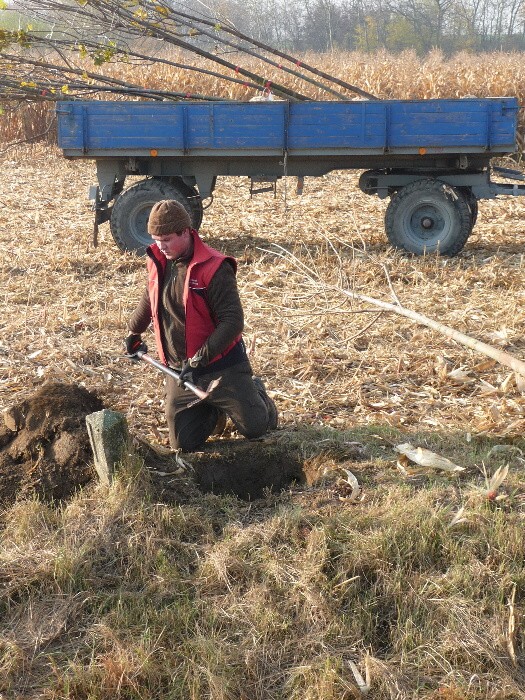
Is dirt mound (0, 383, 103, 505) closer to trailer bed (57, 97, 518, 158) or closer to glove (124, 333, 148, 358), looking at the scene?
glove (124, 333, 148, 358)

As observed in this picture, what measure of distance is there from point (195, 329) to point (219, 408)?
57cm

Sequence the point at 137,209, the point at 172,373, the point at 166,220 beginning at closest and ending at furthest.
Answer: the point at 166,220, the point at 172,373, the point at 137,209

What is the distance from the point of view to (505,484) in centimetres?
462

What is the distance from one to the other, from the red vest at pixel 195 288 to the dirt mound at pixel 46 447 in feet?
2.29

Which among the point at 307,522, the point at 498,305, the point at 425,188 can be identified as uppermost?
the point at 425,188

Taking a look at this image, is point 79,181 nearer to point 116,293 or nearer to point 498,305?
point 116,293

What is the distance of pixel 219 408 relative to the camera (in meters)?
5.38

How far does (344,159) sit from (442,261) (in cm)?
173

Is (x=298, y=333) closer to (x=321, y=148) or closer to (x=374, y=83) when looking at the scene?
(x=321, y=148)

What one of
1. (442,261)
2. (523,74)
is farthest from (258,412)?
(523,74)

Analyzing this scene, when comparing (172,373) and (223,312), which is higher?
(223,312)

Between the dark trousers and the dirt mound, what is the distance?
528 mm

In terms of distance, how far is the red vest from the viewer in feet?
16.2

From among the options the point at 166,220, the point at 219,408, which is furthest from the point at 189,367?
the point at 166,220
